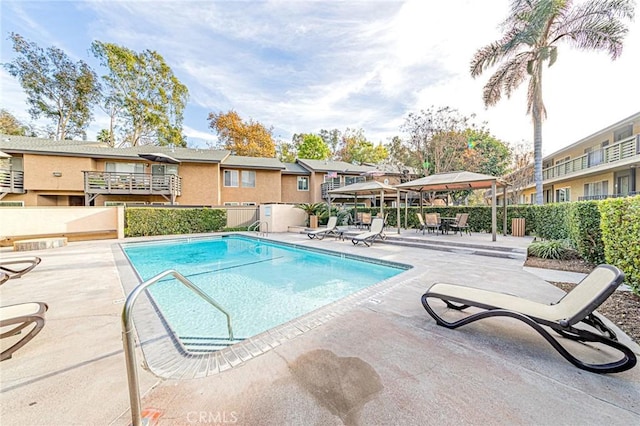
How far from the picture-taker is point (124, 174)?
54.3 ft

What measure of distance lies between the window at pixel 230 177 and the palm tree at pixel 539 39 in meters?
18.2

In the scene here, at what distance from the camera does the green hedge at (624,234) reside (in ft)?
12.5

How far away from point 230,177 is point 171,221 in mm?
6843

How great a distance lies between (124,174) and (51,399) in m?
18.7

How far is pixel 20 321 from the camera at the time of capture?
8.35ft

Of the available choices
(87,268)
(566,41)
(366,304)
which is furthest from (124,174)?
(566,41)

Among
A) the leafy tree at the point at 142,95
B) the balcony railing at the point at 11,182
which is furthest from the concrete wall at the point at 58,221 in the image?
the leafy tree at the point at 142,95

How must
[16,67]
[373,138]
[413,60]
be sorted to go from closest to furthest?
[413,60] → [16,67] → [373,138]

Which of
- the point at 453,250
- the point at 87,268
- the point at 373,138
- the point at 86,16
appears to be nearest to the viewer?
the point at 87,268

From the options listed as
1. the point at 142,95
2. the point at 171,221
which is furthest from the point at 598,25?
the point at 142,95

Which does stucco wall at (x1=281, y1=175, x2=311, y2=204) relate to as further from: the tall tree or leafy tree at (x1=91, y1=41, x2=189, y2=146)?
the tall tree

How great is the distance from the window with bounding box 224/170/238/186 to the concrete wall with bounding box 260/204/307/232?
527 centimetres

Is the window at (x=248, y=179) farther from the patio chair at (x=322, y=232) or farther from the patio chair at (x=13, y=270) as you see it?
the patio chair at (x=13, y=270)

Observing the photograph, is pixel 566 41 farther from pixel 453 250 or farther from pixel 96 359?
Result: pixel 96 359
